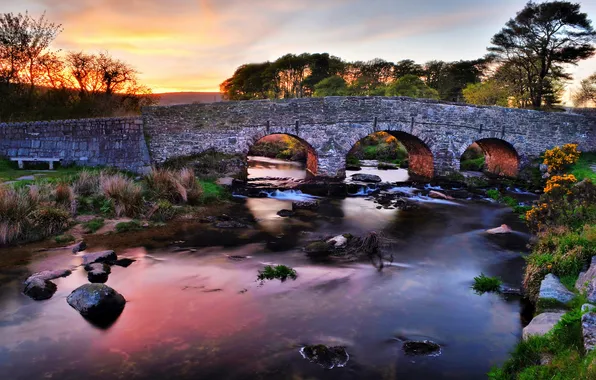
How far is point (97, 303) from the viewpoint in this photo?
8156 millimetres

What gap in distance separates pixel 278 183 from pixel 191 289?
13711 mm

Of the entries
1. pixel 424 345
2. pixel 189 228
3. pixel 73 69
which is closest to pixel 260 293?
pixel 424 345

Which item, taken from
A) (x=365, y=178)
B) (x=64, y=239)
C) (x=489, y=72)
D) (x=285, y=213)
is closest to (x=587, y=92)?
(x=489, y=72)

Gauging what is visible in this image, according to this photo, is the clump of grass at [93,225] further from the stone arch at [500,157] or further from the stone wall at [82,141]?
the stone arch at [500,157]

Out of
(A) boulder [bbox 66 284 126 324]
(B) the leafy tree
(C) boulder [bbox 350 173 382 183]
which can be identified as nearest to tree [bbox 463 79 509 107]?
(B) the leafy tree

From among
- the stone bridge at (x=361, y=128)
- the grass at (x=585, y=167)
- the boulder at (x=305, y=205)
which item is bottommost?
the boulder at (x=305, y=205)

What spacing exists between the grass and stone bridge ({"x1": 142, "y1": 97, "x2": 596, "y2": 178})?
3.67 feet

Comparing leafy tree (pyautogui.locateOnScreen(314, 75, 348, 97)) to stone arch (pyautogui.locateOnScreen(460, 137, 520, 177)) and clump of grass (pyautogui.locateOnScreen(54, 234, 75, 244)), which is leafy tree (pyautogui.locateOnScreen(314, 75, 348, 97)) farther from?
clump of grass (pyautogui.locateOnScreen(54, 234, 75, 244))

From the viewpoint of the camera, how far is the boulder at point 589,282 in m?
6.51

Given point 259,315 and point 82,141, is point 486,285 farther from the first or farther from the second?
point 82,141

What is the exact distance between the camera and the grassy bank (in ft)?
38.8

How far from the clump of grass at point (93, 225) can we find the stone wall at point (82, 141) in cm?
641

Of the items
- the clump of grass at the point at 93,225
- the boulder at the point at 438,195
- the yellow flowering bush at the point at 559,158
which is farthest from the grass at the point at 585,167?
the clump of grass at the point at 93,225

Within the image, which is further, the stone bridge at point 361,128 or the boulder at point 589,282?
the stone bridge at point 361,128
